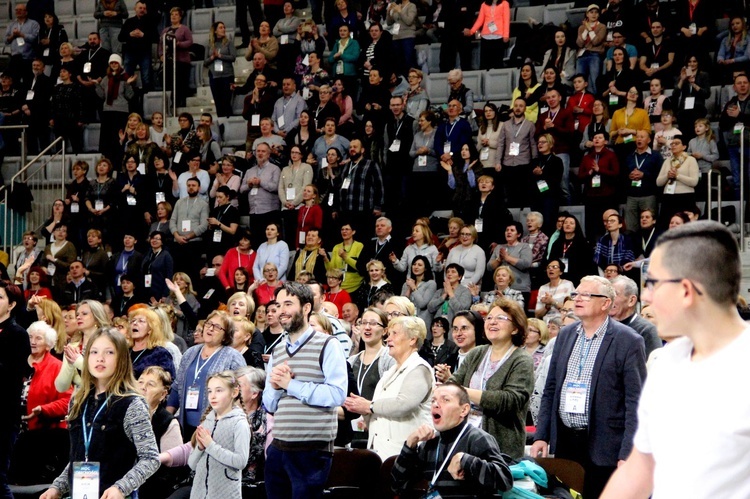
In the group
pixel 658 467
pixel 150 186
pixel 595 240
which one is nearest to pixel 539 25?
pixel 595 240

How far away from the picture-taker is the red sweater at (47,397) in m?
6.92

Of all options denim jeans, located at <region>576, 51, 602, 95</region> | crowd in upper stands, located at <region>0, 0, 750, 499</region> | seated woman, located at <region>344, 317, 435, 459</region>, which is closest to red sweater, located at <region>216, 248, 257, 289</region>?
crowd in upper stands, located at <region>0, 0, 750, 499</region>

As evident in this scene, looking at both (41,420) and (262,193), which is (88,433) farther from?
(262,193)

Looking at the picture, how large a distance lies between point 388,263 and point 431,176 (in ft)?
4.56

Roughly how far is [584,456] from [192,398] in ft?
9.08

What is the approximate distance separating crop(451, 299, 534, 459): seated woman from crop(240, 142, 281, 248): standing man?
7.31 meters

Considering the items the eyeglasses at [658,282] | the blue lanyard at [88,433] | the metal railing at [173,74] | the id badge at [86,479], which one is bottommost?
the id badge at [86,479]

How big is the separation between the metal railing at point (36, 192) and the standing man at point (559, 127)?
6.70m

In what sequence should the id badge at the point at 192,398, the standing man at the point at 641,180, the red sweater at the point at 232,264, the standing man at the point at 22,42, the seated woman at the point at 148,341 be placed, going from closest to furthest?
the id badge at the point at 192,398, the seated woman at the point at 148,341, the standing man at the point at 641,180, the red sweater at the point at 232,264, the standing man at the point at 22,42

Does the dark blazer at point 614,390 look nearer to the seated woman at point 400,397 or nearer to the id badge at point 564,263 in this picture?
the seated woman at point 400,397

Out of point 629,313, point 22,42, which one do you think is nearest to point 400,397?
point 629,313

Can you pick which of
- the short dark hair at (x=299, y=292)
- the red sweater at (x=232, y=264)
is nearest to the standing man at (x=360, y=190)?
the red sweater at (x=232, y=264)

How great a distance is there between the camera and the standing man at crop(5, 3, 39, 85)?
16.2 meters

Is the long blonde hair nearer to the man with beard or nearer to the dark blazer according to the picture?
the man with beard
